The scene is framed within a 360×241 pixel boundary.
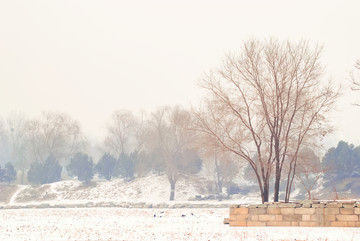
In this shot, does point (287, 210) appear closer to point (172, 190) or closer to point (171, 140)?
point (172, 190)

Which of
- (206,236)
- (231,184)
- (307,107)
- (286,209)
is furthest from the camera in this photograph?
(231,184)

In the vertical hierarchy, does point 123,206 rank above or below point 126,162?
below

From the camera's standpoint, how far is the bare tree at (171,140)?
250 ft

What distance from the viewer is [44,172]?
8856 centimetres

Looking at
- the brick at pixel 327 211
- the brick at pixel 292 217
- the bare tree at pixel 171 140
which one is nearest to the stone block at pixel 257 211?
the brick at pixel 292 217

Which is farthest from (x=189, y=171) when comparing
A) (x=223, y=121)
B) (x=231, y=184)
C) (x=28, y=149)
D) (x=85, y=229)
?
(x=85, y=229)

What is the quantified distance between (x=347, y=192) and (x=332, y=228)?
149 ft

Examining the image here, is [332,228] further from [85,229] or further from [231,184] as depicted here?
[231,184]

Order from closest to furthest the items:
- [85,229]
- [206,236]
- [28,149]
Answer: [206,236] → [85,229] → [28,149]

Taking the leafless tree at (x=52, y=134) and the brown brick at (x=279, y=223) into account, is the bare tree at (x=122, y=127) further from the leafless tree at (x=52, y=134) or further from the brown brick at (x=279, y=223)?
the brown brick at (x=279, y=223)

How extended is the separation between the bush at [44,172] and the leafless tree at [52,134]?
158 centimetres

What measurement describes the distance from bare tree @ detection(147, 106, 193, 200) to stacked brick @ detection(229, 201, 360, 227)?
4592 centimetres

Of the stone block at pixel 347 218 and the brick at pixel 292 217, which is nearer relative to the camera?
the stone block at pixel 347 218

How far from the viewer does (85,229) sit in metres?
29.1
